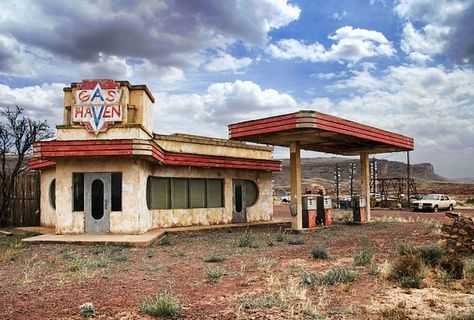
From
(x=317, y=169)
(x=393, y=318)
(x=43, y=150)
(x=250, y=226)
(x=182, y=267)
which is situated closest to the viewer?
(x=393, y=318)

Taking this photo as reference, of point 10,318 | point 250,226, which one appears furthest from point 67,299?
point 250,226

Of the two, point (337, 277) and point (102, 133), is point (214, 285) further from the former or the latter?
point (102, 133)

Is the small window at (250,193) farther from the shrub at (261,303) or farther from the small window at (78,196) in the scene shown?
the shrub at (261,303)

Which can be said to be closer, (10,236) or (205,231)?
(10,236)

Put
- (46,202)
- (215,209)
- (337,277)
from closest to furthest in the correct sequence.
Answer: (337,277), (215,209), (46,202)

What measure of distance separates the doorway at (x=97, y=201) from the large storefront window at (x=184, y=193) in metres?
1.96

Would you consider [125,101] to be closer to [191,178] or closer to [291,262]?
[191,178]

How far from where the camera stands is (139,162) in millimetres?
16375

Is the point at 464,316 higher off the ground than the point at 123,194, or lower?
lower

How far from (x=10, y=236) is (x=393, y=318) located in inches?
632

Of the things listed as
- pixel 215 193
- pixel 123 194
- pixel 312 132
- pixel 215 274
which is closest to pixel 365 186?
pixel 312 132

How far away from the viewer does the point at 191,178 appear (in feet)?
65.8

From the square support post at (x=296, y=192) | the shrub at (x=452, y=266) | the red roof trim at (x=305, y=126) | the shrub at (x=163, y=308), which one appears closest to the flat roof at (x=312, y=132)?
the red roof trim at (x=305, y=126)

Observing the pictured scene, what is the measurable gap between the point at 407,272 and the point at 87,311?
622 centimetres
